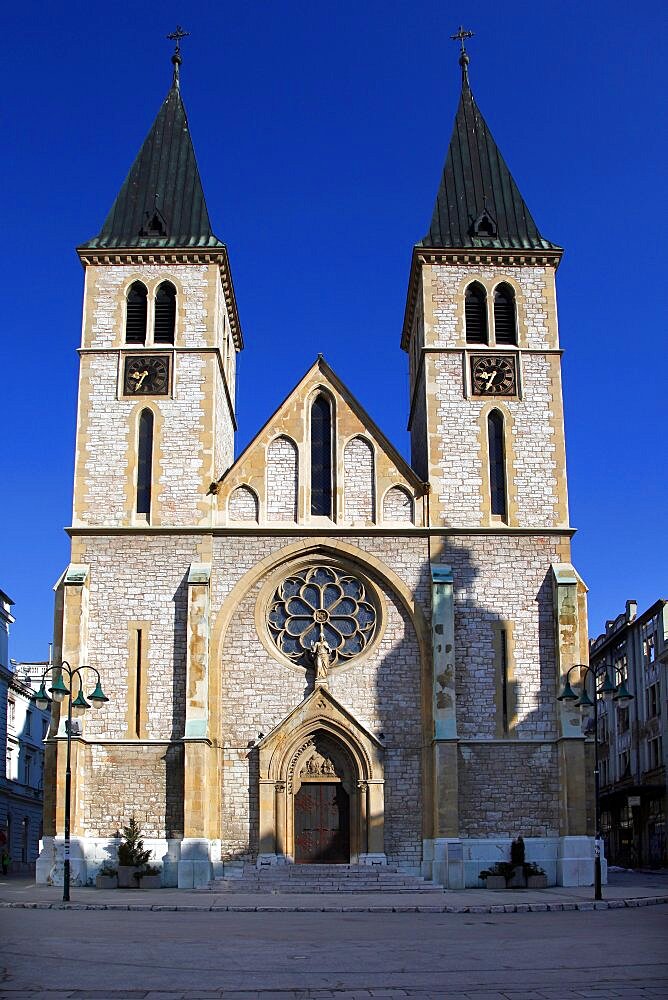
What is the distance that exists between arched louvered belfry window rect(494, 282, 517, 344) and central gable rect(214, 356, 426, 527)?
200 inches

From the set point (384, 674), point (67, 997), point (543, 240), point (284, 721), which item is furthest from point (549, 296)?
point (67, 997)

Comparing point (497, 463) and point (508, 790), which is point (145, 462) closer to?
point (497, 463)

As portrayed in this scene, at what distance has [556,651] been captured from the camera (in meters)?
32.2

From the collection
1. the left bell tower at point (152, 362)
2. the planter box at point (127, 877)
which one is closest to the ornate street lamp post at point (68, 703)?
the planter box at point (127, 877)

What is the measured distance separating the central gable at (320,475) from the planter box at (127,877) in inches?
373

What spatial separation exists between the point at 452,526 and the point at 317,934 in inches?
676

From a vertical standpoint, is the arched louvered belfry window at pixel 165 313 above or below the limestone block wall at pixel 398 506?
above

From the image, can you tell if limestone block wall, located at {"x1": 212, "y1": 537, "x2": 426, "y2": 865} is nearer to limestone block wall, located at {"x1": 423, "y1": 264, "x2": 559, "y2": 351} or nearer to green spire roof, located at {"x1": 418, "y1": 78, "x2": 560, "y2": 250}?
limestone block wall, located at {"x1": 423, "y1": 264, "x2": 559, "y2": 351}

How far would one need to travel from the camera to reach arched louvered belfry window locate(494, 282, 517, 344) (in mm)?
36062

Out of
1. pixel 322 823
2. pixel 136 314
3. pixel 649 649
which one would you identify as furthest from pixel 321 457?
pixel 649 649

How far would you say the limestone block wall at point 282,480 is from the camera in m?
33.7

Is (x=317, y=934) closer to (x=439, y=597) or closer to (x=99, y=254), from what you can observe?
(x=439, y=597)

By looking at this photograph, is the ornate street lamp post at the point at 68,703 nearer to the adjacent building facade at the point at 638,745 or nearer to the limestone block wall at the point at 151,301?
the limestone block wall at the point at 151,301

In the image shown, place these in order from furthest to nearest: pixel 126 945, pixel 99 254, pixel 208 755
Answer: pixel 99 254
pixel 208 755
pixel 126 945
